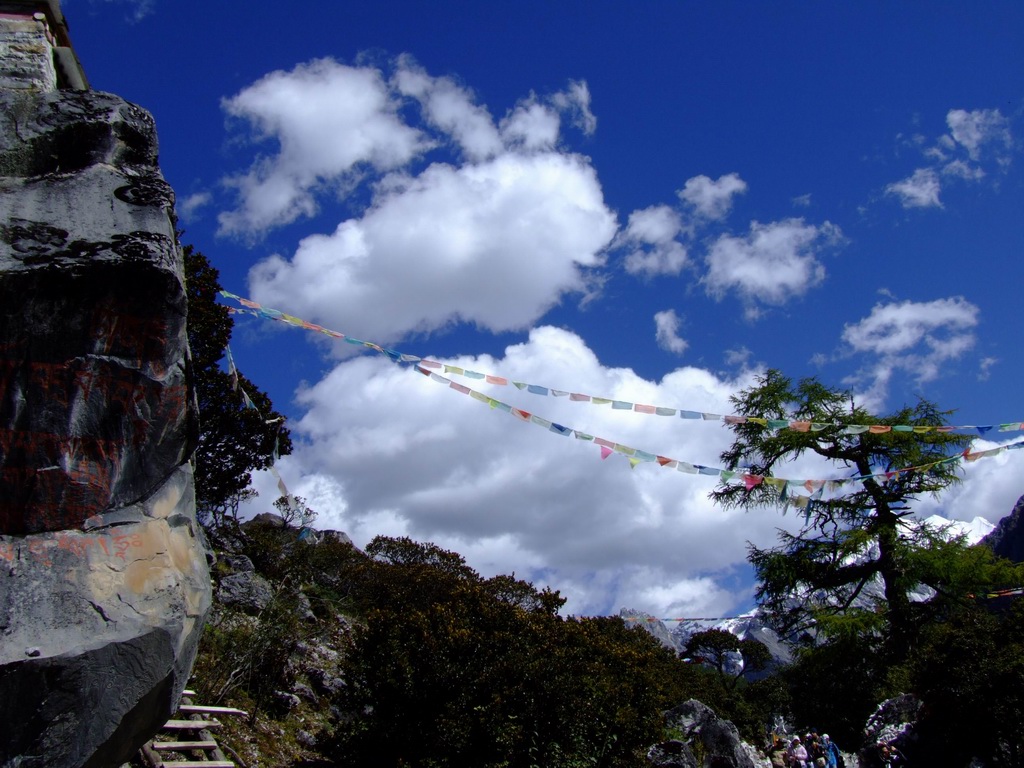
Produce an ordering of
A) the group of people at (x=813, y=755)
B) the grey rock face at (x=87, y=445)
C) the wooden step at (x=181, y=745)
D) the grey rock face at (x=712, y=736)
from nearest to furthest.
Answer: the grey rock face at (x=87, y=445) → the wooden step at (x=181, y=745) → the grey rock face at (x=712, y=736) → the group of people at (x=813, y=755)

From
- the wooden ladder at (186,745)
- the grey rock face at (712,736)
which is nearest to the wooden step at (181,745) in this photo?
the wooden ladder at (186,745)

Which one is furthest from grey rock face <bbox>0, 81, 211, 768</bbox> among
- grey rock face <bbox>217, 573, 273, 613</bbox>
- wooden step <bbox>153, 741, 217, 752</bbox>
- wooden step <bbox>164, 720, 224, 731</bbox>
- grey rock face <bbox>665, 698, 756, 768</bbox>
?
grey rock face <bbox>665, 698, 756, 768</bbox>

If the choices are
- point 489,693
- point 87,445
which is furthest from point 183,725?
point 87,445

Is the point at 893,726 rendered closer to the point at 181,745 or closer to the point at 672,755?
the point at 672,755

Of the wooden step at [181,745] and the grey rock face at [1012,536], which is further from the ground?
the grey rock face at [1012,536]

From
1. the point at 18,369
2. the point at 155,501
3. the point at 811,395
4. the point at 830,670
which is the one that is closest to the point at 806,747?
the point at 830,670

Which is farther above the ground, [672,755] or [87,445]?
[87,445]

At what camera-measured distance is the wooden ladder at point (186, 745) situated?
9945 mm

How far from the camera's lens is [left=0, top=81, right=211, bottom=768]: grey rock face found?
5.42 m

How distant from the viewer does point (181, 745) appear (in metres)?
10.2

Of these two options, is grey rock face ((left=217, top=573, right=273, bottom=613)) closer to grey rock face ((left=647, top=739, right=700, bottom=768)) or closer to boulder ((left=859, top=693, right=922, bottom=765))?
grey rock face ((left=647, top=739, right=700, bottom=768))

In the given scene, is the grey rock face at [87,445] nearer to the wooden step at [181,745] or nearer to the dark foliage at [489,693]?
the wooden step at [181,745]

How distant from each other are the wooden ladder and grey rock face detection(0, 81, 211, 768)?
4.35 m

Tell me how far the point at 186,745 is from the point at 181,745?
0.06m
